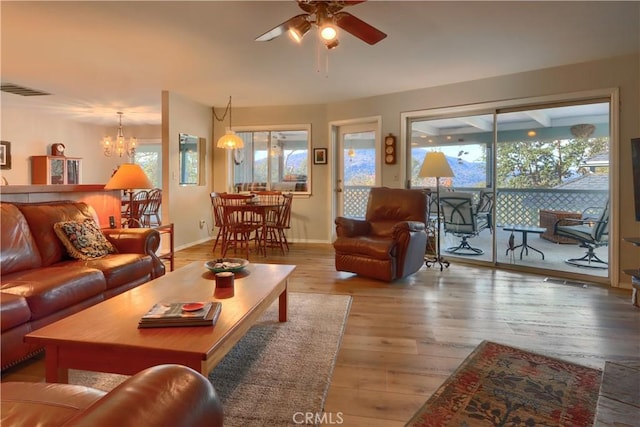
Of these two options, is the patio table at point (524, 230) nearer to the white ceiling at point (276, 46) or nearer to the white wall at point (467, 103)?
the white wall at point (467, 103)

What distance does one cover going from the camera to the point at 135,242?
9.97 ft

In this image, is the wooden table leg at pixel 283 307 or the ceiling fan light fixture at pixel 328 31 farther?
the wooden table leg at pixel 283 307

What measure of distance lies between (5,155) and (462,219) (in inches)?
310

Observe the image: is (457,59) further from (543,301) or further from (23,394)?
(23,394)

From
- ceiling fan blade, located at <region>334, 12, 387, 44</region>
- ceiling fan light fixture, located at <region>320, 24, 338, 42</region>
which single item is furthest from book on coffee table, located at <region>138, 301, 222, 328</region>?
ceiling fan blade, located at <region>334, 12, 387, 44</region>

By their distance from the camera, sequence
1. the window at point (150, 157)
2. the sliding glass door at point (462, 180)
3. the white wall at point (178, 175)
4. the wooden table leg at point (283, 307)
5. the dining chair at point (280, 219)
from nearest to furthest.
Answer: the wooden table leg at point (283, 307) → the sliding glass door at point (462, 180) → the white wall at point (178, 175) → the dining chair at point (280, 219) → the window at point (150, 157)

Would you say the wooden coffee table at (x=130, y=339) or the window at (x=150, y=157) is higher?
the window at (x=150, y=157)

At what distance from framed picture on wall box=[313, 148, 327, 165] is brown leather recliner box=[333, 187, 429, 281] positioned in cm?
185

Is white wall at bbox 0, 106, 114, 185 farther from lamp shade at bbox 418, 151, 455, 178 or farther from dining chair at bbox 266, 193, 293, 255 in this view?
lamp shade at bbox 418, 151, 455, 178

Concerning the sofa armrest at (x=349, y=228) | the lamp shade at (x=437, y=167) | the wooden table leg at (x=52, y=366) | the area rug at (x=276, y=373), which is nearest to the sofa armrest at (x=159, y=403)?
the area rug at (x=276, y=373)

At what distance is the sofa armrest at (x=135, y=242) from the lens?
120 inches

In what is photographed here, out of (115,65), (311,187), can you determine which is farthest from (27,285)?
(311,187)

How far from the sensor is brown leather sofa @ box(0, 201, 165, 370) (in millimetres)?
1906

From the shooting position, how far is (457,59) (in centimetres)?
388
